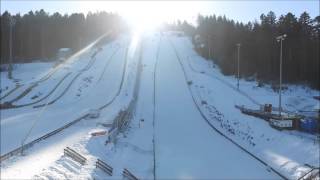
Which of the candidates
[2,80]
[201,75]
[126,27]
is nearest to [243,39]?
[201,75]

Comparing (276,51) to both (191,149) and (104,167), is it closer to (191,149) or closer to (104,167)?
(191,149)

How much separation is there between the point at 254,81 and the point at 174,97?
16.8 m

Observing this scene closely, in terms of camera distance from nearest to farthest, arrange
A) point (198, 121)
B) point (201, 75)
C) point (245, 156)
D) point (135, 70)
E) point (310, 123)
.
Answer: point (245, 156)
point (310, 123)
point (198, 121)
point (201, 75)
point (135, 70)

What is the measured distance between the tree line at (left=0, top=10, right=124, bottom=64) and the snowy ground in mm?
16123

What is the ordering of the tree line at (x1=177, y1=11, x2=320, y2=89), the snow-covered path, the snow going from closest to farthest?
the snow-covered path, the snow, the tree line at (x1=177, y1=11, x2=320, y2=89)

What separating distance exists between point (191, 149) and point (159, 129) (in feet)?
29.5

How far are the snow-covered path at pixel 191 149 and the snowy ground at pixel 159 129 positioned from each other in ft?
0.20

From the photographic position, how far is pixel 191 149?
36812mm

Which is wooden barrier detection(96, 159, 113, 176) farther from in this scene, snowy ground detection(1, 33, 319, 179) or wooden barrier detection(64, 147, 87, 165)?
wooden barrier detection(64, 147, 87, 165)

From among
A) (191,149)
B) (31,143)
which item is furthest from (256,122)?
(31,143)

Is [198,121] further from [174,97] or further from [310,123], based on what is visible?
[174,97]

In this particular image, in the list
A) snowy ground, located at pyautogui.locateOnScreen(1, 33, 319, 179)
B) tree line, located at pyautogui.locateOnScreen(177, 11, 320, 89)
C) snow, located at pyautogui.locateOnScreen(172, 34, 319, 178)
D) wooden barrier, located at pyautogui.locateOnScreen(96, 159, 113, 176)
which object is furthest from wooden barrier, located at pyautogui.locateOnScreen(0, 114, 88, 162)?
tree line, located at pyautogui.locateOnScreen(177, 11, 320, 89)

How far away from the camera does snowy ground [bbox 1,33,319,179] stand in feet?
95.9

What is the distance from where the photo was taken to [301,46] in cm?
7775
